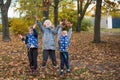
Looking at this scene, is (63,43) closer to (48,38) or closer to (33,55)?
(48,38)

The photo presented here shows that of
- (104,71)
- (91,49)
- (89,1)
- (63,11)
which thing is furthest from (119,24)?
(104,71)

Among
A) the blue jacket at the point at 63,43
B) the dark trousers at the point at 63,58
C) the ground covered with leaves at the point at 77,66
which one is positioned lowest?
the ground covered with leaves at the point at 77,66

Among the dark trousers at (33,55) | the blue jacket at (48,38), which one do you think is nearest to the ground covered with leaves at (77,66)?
the dark trousers at (33,55)

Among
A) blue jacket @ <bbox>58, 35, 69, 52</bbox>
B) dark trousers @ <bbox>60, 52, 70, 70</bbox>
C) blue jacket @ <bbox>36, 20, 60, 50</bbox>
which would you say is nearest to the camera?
blue jacket @ <bbox>58, 35, 69, 52</bbox>

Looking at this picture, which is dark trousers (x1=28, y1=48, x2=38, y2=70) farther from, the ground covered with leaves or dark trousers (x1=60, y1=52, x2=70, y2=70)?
dark trousers (x1=60, y1=52, x2=70, y2=70)

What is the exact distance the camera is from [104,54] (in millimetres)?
17359

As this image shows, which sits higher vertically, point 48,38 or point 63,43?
point 48,38

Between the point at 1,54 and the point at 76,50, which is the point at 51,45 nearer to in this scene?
the point at 1,54

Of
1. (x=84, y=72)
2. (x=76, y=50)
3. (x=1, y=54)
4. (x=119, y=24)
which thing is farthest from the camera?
(x=119, y=24)

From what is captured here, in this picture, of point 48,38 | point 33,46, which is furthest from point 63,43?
point 33,46

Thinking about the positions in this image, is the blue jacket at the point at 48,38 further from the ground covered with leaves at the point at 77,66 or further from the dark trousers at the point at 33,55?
the ground covered with leaves at the point at 77,66

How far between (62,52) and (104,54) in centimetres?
575

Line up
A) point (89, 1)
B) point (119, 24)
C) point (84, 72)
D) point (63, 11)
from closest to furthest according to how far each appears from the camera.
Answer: point (84, 72) < point (89, 1) < point (63, 11) < point (119, 24)

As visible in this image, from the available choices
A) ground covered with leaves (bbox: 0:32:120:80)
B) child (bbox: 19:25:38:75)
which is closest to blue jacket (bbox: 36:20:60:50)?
child (bbox: 19:25:38:75)
